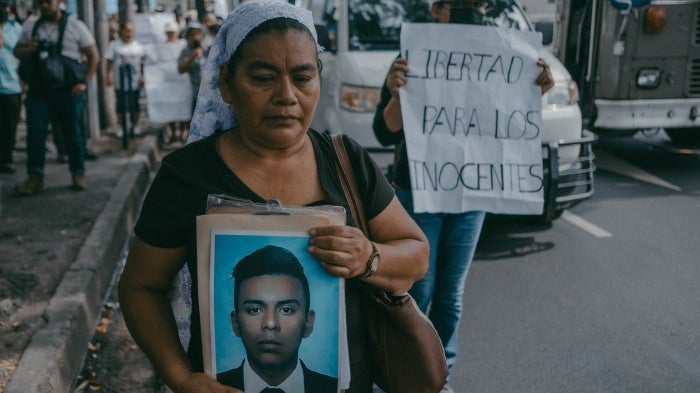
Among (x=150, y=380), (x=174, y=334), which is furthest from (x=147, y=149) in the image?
(x=174, y=334)

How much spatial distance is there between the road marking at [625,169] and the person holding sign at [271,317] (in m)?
7.31

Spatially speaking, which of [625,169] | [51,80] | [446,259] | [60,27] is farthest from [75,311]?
[625,169]

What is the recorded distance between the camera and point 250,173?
5.74 feet

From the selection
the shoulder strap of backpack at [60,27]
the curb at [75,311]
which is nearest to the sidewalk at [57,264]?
the curb at [75,311]

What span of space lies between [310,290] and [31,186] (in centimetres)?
643

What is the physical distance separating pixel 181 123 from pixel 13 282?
27.1 feet

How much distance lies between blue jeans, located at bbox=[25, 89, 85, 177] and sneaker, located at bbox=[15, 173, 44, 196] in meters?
0.05

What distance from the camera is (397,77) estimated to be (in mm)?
3137

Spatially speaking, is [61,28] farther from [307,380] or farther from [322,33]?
[307,380]

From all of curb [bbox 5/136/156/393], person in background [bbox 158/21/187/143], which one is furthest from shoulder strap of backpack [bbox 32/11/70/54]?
person in background [bbox 158/21/187/143]

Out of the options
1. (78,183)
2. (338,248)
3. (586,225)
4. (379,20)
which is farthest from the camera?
(78,183)

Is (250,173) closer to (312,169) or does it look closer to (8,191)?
(312,169)

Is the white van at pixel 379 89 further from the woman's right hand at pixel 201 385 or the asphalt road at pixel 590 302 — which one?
the woman's right hand at pixel 201 385

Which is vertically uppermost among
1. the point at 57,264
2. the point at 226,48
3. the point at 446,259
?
the point at 226,48
